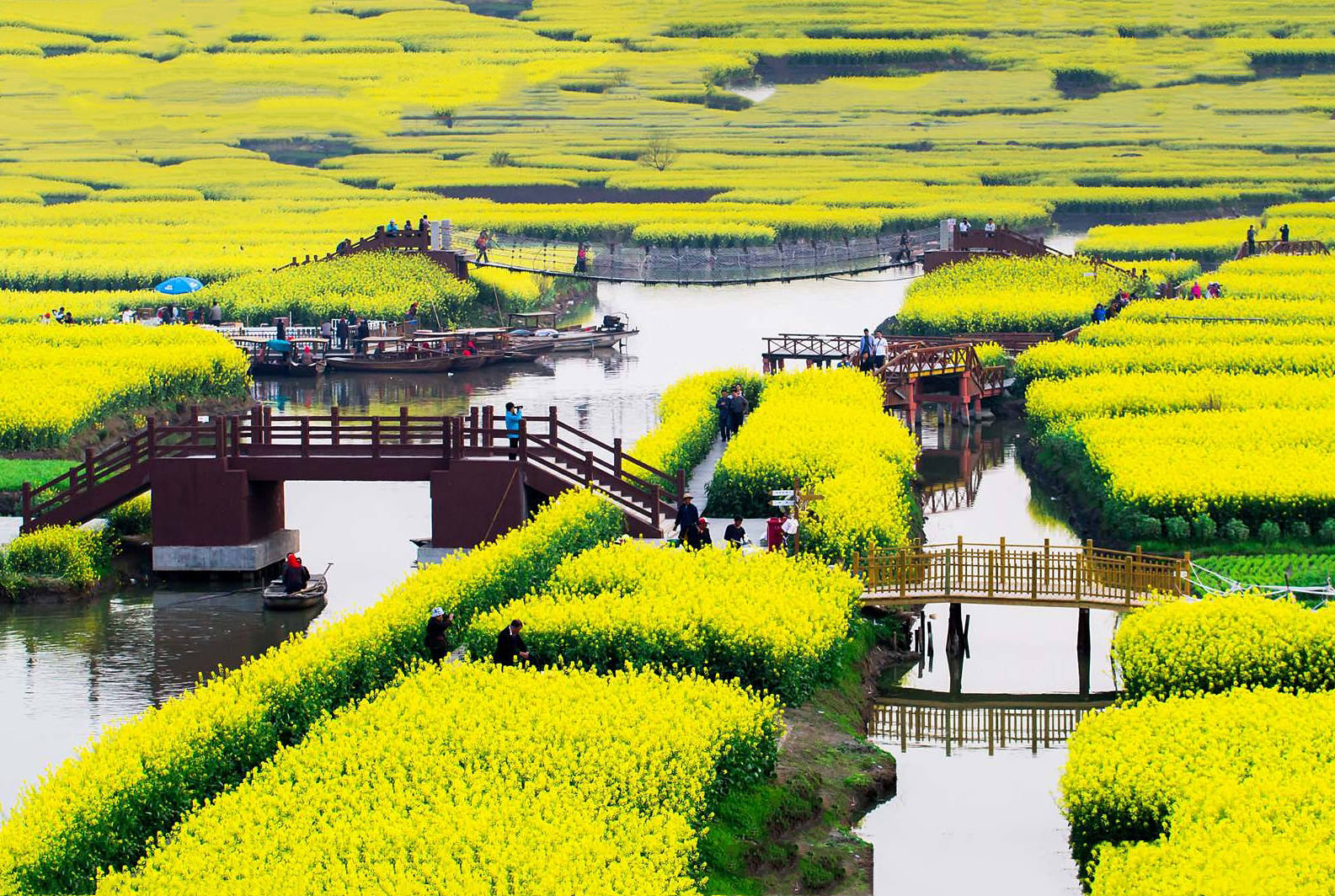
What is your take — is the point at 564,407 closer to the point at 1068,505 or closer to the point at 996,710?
the point at 1068,505

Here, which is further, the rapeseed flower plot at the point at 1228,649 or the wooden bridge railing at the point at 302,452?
the wooden bridge railing at the point at 302,452

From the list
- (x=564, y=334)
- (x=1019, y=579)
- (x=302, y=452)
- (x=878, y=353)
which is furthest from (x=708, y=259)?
(x=1019, y=579)

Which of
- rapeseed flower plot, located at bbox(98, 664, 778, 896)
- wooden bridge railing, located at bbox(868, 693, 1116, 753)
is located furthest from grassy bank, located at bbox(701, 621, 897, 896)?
wooden bridge railing, located at bbox(868, 693, 1116, 753)

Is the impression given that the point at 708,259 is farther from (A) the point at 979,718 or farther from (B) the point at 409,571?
(A) the point at 979,718

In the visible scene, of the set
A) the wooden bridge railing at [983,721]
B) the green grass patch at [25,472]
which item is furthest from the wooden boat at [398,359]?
the wooden bridge railing at [983,721]

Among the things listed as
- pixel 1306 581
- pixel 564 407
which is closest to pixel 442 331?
pixel 564 407

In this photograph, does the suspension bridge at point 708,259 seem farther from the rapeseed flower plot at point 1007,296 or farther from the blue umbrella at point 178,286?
the blue umbrella at point 178,286

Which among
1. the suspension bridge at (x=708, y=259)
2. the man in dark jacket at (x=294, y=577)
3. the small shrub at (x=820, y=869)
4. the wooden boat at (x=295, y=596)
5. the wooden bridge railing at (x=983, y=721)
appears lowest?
the small shrub at (x=820, y=869)
